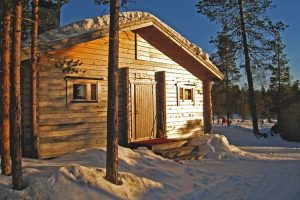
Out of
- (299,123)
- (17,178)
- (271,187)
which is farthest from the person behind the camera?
(299,123)

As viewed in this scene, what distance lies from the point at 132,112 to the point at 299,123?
48.0 ft

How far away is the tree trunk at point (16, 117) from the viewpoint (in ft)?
21.8

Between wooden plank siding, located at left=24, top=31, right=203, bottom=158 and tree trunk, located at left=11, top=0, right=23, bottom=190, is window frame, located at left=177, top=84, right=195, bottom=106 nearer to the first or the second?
wooden plank siding, located at left=24, top=31, right=203, bottom=158

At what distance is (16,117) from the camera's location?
688 cm

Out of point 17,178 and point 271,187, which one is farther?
point 271,187

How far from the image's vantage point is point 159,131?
1509 centimetres

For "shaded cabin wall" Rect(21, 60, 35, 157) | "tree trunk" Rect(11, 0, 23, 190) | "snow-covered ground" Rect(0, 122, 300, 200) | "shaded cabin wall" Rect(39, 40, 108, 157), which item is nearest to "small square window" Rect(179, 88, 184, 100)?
"snow-covered ground" Rect(0, 122, 300, 200)

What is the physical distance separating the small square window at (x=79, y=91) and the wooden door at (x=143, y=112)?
2293mm

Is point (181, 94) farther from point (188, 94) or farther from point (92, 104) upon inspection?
point (92, 104)

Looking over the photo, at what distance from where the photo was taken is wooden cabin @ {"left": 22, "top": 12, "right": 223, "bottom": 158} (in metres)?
10.8

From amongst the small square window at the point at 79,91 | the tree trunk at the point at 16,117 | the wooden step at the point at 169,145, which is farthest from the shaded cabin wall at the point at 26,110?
the wooden step at the point at 169,145

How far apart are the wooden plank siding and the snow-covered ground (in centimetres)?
88

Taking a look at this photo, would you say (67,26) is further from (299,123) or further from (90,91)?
(299,123)

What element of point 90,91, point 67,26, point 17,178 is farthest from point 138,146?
point 17,178
